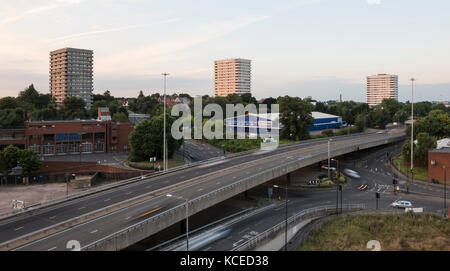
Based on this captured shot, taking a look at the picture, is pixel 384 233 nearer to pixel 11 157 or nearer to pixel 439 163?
pixel 439 163

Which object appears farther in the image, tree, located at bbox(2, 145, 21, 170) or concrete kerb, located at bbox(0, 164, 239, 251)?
tree, located at bbox(2, 145, 21, 170)

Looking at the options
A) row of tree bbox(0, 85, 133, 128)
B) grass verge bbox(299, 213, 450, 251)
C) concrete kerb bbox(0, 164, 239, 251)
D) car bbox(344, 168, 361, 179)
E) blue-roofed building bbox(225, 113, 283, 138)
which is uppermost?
row of tree bbox(0, 85, 133, 128)

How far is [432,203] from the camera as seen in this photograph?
39812mm

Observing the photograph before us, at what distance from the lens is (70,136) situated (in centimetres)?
7256

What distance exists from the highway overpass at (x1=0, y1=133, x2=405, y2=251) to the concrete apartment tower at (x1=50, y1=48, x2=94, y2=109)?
11823 centimetres

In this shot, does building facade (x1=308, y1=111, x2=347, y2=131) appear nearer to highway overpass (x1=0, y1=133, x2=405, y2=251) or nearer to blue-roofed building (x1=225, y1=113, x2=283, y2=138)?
blue-roofed building (x1=225, y1=113, x2=283, y2=138)

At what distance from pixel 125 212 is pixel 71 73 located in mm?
133206

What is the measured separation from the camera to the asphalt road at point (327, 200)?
1163 inches

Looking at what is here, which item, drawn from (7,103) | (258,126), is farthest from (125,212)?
(7,103)

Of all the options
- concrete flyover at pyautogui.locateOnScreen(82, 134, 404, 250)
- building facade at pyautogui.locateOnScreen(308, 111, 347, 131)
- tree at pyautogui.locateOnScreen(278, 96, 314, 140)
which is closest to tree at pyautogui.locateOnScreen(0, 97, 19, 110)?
tree at pyautogui.locateOnScreen(278, 96, 314, 140)

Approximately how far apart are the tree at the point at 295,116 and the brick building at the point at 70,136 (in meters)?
39.5

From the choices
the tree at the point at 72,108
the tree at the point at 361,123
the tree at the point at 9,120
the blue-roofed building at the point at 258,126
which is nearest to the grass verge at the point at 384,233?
the blue-roofed building at the point at 258,126

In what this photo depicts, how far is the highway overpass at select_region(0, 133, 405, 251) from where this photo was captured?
69.7 feet

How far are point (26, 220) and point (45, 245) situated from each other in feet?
21.0
